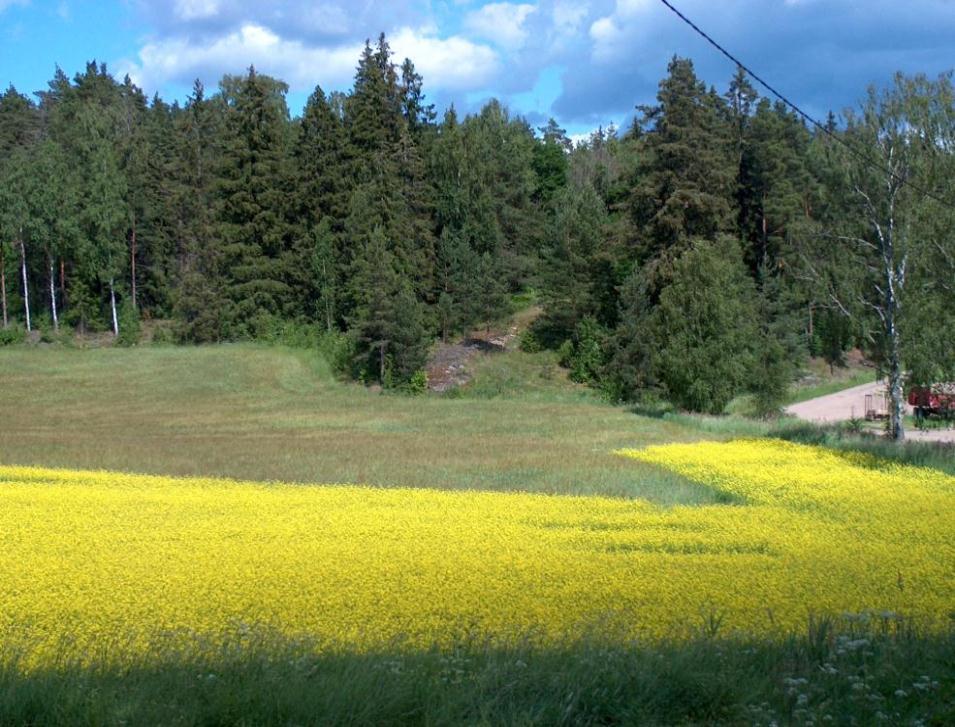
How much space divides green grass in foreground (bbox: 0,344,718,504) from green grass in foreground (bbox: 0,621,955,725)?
11.7 m

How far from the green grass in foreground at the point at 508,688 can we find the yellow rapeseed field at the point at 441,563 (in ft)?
4.14

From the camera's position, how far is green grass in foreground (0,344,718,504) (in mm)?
22109

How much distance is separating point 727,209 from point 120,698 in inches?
2311

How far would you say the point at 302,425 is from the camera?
35.3 m

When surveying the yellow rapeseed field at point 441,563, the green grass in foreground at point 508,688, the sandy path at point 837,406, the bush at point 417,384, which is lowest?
the sandy path at point 837,406

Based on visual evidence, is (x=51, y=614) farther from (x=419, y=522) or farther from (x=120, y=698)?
(x=419, y=522)

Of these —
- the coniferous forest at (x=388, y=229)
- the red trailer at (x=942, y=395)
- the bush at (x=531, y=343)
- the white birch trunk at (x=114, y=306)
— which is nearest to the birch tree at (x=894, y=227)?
the red trailer at (x=942, y=395)

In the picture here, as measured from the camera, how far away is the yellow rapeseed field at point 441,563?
8.95 metres

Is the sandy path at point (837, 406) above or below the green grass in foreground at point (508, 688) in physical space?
below

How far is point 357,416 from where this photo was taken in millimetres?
38219

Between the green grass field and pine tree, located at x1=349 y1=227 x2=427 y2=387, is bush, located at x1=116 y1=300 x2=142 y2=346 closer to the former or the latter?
the green grass field

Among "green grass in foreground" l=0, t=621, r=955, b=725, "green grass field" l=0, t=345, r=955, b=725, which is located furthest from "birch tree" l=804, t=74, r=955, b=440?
"green grass in foreground" l=0, t=621, r=955, b=725

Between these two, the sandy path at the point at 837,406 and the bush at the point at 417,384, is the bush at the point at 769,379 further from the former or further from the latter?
the bush at the point at 417,384

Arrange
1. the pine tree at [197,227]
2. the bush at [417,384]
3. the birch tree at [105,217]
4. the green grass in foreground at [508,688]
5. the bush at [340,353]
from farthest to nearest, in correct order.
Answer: the birch tree at [105,217] → the pine tree at [197,227] → the bush at [340,353] → the bush at [417,384] → the green grass in foreground at [508,688]
